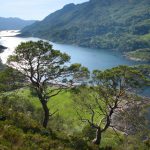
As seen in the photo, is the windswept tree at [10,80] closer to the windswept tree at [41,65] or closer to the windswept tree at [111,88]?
the windswept tree at [41,65]

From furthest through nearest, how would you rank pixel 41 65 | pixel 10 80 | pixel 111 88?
pixel 41 65 < pixel 10 80 < pixel 111 88

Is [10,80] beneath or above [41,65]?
beneath

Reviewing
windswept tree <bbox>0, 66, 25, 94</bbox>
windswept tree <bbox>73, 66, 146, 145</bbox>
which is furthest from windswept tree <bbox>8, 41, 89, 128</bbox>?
windswept tree <bbox>73, 66, 146, 145</bbox>

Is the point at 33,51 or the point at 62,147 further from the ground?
the point at 33,51

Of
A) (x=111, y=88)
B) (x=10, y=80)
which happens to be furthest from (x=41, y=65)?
(x=111, y=88)

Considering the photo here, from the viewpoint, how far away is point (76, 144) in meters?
36.1

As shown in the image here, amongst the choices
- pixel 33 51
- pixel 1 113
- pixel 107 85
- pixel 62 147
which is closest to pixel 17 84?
pixel 33 51

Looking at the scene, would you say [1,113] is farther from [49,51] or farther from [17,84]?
[49,51]

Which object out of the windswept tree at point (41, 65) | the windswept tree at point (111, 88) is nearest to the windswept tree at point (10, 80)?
the windswept tree at point (41, 65)

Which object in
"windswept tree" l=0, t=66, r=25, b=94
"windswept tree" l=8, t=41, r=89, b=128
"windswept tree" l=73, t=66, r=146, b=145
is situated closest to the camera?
"windswept tree" l=73, t=66, r=146, b=145

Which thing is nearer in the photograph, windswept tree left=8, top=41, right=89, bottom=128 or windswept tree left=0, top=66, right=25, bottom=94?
windswept tree left=8, top=41, right=89, bottom=128

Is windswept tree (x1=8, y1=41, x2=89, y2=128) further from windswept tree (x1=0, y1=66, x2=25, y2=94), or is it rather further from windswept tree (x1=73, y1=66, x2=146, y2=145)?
windswept tree (x1=73, y1=66, x2=146, y2=145)

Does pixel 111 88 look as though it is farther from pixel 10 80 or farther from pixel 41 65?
pixel 10 80

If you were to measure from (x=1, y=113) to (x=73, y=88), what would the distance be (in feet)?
39.1
